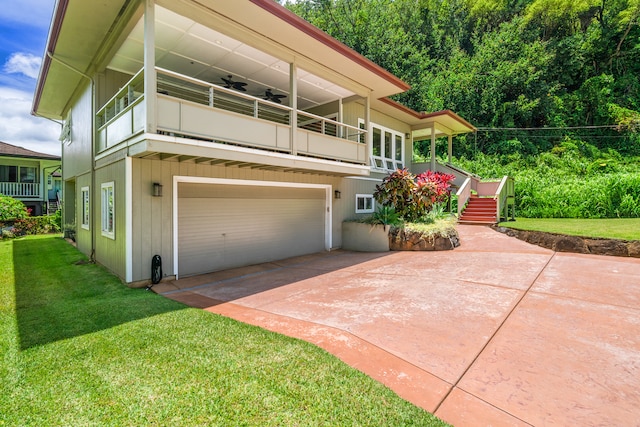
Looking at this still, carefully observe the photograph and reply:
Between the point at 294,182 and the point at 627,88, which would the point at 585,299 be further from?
the point at 627,88

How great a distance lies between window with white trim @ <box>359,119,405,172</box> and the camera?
1338cm

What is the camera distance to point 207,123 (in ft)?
20.5

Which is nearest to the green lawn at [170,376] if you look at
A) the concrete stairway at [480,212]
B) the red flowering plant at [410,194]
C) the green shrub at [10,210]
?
the red flowering plant at [410,194]

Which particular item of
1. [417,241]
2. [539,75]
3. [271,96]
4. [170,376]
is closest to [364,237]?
[417,241]

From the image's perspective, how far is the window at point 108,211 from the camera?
7.35 metres

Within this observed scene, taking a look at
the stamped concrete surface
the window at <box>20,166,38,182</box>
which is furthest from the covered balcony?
the window at <box>20,166,38,182</box>

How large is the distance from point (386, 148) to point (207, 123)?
9.51 meters

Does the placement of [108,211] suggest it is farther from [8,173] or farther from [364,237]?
[8,173]

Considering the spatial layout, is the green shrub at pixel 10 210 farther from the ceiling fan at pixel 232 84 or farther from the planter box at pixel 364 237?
the planter box at pixel 364 237

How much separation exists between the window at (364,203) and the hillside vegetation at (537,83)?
39.3ft

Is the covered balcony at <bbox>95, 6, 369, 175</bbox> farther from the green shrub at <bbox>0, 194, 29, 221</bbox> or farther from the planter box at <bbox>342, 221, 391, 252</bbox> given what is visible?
the green shrub at <bbox>0, 194, 29, 221</bbox>

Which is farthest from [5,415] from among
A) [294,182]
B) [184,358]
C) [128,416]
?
[294,182]

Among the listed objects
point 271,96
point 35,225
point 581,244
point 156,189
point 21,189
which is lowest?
point 581,244

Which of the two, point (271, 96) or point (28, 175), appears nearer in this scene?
point (271, 96)
